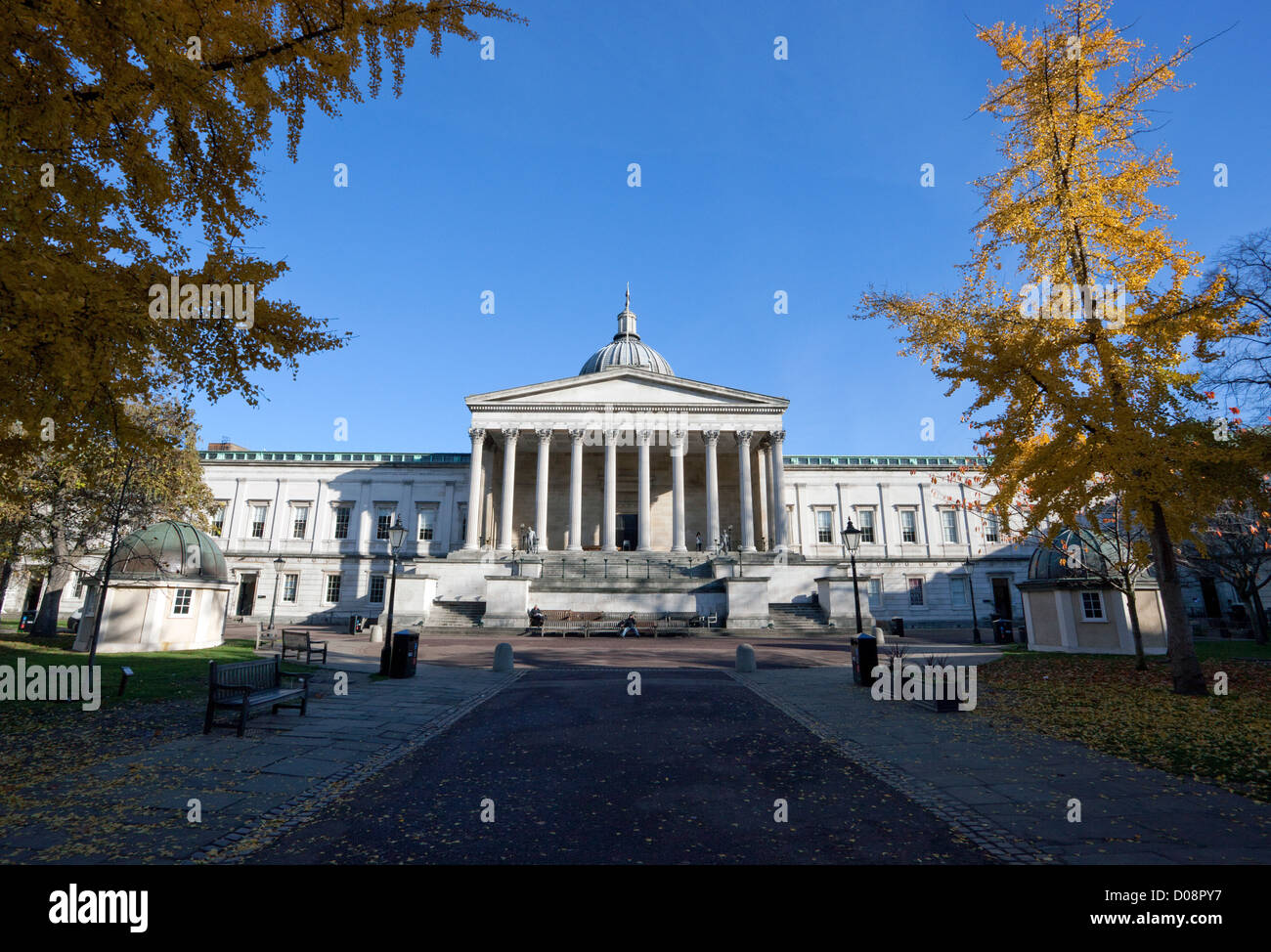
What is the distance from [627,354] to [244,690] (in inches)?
1964

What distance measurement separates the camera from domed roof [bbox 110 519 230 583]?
20.1 metres

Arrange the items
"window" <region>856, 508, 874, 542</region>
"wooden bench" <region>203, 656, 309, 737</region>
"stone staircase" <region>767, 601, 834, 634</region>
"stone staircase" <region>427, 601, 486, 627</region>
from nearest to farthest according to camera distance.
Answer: "wooden bench" <region>203, 656, 309, 737</region> → "stone staircase" <region>767, 601, 834, 634</region> → "stone staircase" <region>427, 601, 486, 627</region> → "window" <region>856, 508, 874, 542</region>

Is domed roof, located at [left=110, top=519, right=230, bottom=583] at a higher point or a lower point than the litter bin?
higher

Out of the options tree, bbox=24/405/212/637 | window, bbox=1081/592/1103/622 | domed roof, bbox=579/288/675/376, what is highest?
domed roof, bbox=579/288/675/376

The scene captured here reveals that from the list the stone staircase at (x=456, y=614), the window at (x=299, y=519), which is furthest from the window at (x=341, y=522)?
the stone staircase at (x=456, y=614)

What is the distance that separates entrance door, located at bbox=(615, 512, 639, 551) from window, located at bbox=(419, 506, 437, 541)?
1539 cm

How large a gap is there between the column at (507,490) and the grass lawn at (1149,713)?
31.0 meters

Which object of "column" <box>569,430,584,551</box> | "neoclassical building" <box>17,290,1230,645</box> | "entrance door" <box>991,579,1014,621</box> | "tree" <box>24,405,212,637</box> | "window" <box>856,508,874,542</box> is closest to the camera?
"tree" <box>24,405,212,637</box>

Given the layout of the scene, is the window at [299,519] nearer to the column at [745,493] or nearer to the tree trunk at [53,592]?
the tree trunk at [53,592]

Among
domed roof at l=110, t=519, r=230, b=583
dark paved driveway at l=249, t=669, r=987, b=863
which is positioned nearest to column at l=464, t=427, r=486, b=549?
domed roof at l=110, t=519, r=230, b=583

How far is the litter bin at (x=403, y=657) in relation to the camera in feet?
50.6

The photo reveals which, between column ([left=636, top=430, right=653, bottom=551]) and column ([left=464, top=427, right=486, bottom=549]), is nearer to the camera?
column ([left=464, top=427, right=486, bottom=549])

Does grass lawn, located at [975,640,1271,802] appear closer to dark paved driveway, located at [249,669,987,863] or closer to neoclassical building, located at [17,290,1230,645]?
dark paved driveway, located at [249,669,987,863]

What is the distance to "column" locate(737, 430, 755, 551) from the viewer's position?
4225 centimetres
